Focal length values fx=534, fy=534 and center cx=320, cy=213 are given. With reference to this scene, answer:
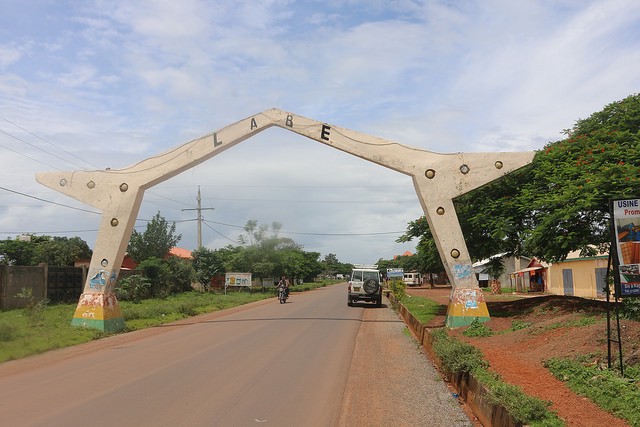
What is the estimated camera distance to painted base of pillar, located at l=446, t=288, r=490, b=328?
16609 mm

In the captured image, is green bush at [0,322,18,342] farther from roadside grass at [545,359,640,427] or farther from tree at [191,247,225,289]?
tree at [191,247,225,289]

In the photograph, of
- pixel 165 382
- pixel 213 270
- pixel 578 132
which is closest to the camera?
pixel 165 382

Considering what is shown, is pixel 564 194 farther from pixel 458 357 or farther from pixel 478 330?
pixel 458 357

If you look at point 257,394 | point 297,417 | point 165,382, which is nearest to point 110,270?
point 165,382

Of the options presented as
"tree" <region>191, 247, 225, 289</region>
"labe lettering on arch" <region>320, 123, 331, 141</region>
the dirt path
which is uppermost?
"labe lettering on arch" <region>320, 123, 331, 141</region>

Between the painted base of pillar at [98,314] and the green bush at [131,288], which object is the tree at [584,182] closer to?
the painted base of pillar at [98,314]

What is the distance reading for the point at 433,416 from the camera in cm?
693

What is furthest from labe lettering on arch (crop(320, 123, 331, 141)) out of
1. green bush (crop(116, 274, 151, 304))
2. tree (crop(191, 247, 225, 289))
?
tree (crop(191, 247, 225, 289))

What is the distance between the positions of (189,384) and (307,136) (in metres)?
12.3

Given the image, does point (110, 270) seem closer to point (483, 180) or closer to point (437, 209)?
point (437, 209)

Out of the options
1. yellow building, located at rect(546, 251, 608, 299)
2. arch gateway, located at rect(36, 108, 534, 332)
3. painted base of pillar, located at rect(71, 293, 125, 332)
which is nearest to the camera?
arch gateway, located at rect(36, 108, 534, 332)

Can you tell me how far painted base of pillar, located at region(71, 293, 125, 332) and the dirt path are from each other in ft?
38.0

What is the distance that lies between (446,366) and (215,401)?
4.28 m

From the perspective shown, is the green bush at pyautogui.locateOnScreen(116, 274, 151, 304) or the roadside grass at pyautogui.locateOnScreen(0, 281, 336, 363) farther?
the green bush at pyautogui.locateOnScreen(116, 274, 151, 304)
